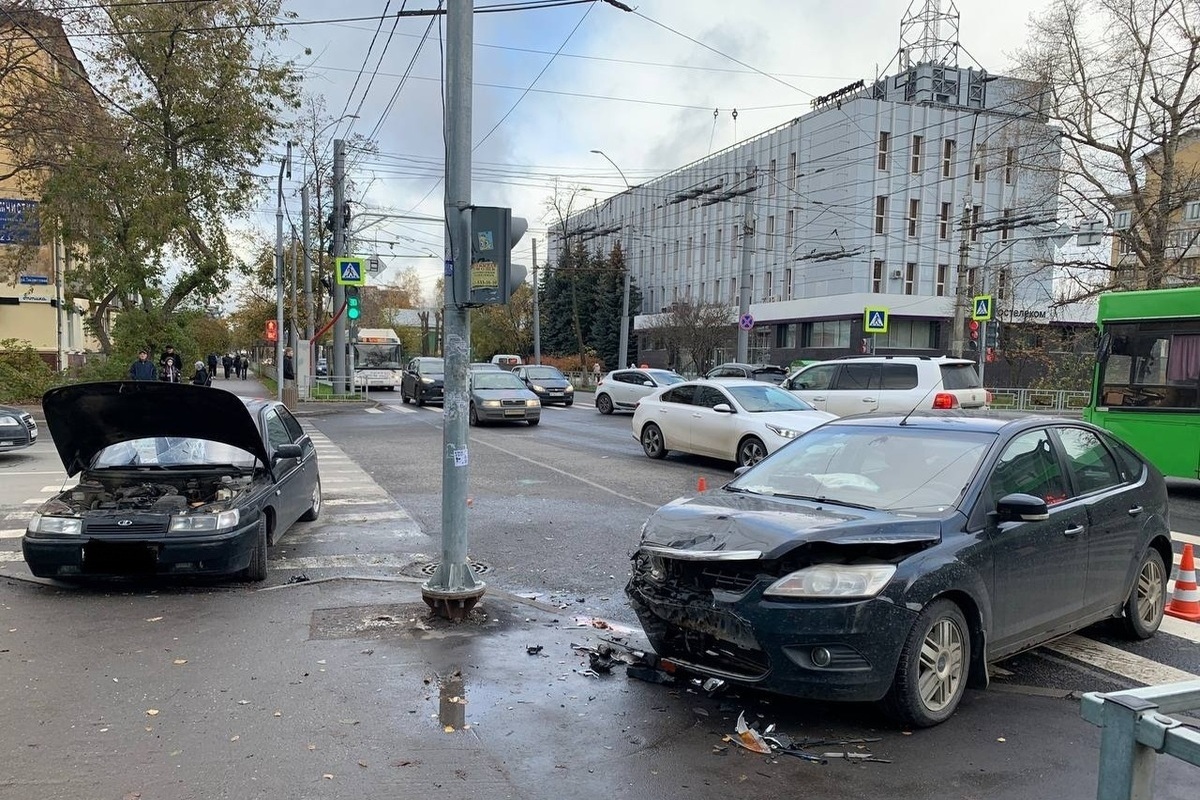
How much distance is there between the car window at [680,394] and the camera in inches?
591

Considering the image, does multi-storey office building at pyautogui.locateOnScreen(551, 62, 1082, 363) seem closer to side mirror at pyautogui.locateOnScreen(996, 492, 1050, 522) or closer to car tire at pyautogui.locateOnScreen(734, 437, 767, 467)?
car tire at pyautogui.locateOnScreen(734, 437, 767, 467)

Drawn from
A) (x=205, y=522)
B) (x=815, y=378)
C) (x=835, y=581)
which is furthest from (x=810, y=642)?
(x=815, y=378)

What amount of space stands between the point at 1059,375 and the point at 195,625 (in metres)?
38.4

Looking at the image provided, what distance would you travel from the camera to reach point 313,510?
9.63 m

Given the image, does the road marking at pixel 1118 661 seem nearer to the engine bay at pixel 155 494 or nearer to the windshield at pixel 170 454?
the engine bay at pixel 155 494

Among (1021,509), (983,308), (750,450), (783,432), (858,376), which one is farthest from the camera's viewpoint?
(983,308)

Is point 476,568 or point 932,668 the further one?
point 476,568

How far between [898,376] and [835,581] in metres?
13.9

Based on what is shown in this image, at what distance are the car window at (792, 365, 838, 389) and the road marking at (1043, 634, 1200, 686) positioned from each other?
1245 cm

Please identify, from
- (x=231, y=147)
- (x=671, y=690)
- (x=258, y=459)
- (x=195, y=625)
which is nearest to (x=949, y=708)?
(x=671, y=690)

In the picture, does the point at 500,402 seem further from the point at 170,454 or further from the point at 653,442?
the point at 170,454

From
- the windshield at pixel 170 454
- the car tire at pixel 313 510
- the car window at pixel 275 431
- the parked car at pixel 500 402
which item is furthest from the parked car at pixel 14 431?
the parked car at pixel 500 402

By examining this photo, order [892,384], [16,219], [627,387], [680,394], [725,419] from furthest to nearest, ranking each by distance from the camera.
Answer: [627,387] → [16,219] → [892,384] → [680,394] → [725,419]

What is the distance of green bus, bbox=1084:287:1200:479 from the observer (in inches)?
466
